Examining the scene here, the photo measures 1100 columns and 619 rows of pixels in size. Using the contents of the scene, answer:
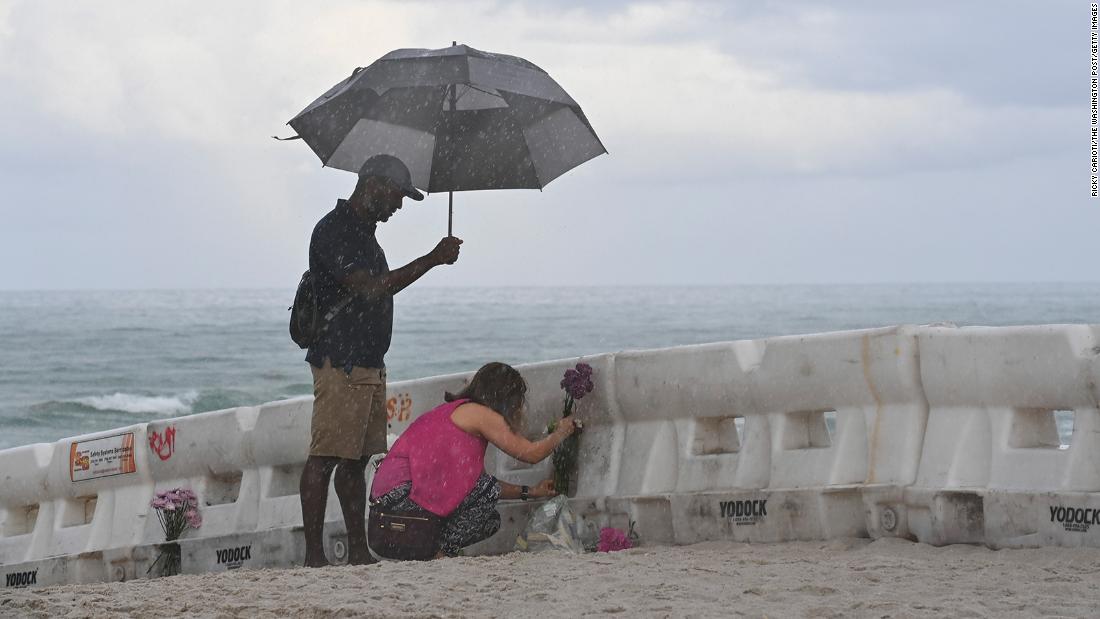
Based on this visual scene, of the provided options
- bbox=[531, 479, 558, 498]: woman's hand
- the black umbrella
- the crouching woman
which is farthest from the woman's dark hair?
the black umbrella

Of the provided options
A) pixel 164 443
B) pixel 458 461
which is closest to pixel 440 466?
pixel 458 461

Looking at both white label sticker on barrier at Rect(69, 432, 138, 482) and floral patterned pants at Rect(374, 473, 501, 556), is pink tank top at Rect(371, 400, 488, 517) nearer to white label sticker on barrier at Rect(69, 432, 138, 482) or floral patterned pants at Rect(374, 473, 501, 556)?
floral patterned pants at Rect(374, 473, 501, 556)

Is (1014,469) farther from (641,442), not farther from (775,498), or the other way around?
(641,442)

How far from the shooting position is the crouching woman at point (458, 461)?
265 inches

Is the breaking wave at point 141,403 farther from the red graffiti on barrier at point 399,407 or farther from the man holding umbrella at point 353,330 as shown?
the man holding umbrella at point 353,330

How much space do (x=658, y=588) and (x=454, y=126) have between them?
117 inches

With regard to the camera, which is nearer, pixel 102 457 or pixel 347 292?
pixel 347 292

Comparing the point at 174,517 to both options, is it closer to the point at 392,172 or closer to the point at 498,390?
the point at 498,390

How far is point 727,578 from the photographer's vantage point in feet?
18.0

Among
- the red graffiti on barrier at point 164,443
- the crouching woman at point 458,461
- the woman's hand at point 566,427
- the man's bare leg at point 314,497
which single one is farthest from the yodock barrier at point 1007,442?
the red graffiti on barrier at point 164,443

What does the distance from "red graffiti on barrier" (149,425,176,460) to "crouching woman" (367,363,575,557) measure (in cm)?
251

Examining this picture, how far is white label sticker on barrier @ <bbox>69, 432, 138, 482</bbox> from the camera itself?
363 inches

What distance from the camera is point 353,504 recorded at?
23.3 feet

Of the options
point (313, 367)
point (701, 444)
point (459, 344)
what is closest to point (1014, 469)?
point (701, 444)
